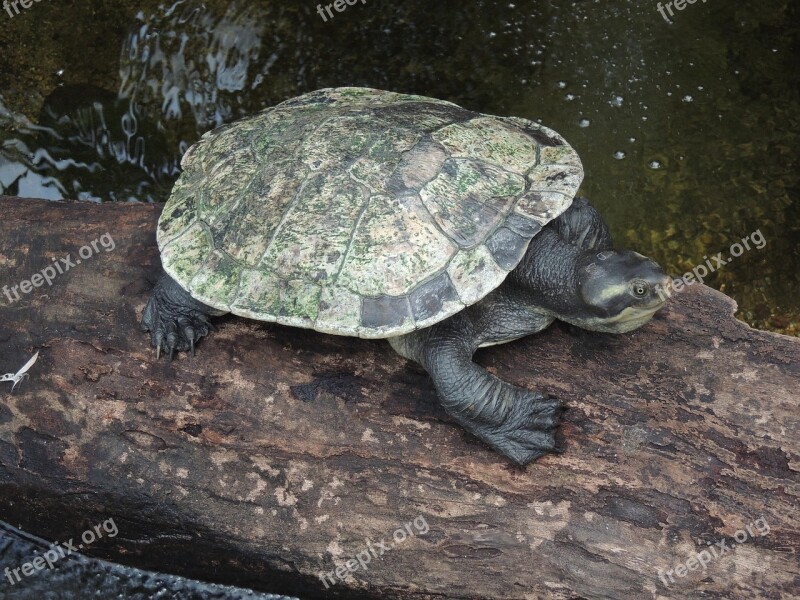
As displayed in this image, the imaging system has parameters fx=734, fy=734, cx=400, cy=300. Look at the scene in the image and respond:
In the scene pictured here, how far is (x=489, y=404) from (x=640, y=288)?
865mm

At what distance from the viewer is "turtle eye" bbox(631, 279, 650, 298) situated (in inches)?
129

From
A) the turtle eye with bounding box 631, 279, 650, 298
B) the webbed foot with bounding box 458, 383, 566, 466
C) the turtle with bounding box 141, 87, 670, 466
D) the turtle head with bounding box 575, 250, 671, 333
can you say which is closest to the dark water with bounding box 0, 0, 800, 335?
the turtle with bounding box 141, 87, 670, 466

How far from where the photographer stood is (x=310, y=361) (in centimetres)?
377

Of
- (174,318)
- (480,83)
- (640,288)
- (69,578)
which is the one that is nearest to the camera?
(640,288)

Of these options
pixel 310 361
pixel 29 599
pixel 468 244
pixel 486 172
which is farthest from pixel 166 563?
pixel 486 172

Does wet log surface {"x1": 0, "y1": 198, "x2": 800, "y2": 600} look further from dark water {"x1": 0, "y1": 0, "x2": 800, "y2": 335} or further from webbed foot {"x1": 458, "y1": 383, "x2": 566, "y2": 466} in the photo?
dark water {"x1": 0, "y1": 0, "x2": 800, "y2": 335}

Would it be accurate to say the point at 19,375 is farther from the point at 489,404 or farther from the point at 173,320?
the point at 489,404

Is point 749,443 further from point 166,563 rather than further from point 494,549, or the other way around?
point 166,563

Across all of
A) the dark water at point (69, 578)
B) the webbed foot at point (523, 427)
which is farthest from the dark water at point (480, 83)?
the dark water at point (69, 578)

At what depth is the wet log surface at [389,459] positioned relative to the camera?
320cm

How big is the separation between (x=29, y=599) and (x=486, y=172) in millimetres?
3648

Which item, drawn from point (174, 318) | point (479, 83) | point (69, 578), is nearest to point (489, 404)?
point (174, 318)

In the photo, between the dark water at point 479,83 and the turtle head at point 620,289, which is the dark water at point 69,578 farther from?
the dark water at point 479,83

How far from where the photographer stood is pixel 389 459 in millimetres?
3463
